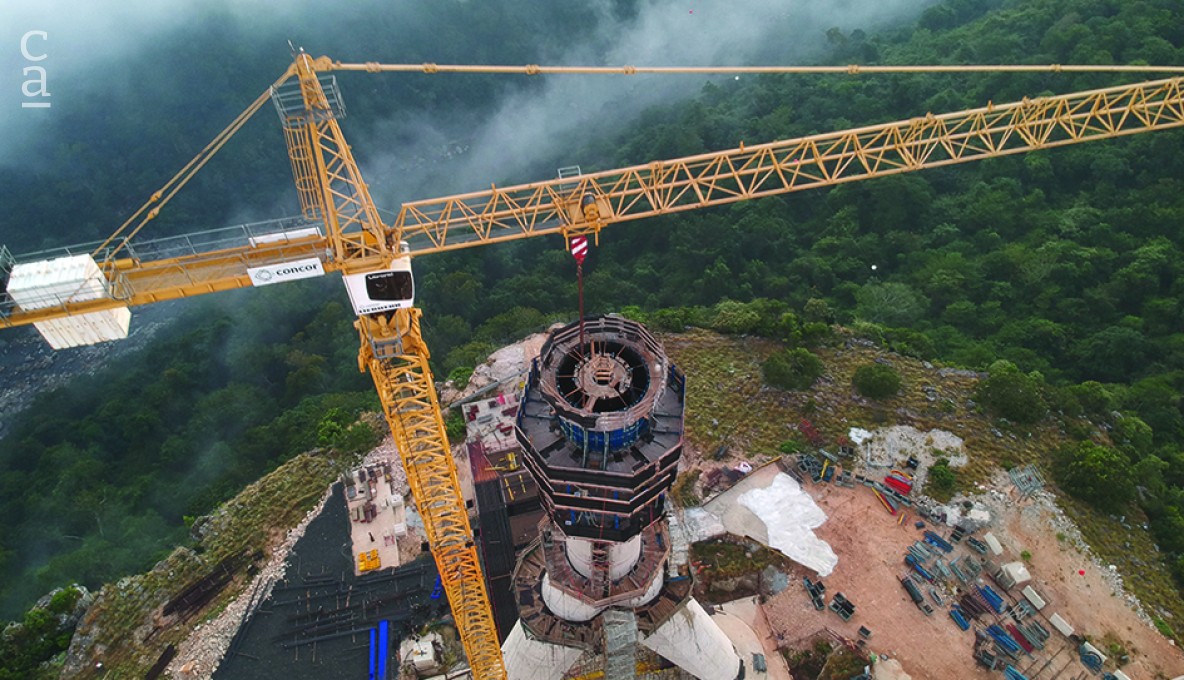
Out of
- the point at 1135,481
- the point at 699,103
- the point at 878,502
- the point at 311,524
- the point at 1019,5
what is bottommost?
the point at 1135,481

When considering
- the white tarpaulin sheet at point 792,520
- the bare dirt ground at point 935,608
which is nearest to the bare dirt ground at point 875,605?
the bare dirt ground at point 935,608

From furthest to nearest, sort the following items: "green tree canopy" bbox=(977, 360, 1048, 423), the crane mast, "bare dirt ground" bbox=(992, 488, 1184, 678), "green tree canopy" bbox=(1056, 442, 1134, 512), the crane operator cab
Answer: "green tree canopy" bbox=(977, 360, 1048, 423)
"green tree canopy" bbox=(1056, 442, 1134, 512)
"bare dirt ground" bbox=(992, 488, 1184, 678)
the crane mast
the crane operator cab

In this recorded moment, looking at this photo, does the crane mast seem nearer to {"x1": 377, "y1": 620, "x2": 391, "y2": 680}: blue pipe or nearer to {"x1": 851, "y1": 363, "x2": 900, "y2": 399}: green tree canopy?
{"x1": 377, "y1": 620, "x2": 391, "y2": 680}: blue pipe

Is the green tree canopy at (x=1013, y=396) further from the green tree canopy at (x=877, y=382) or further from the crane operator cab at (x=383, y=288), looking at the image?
the crane operator cab at (x=383, y=288)

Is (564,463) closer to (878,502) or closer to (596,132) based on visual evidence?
(878,502)

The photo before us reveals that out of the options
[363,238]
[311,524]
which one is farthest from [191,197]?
[363,238]

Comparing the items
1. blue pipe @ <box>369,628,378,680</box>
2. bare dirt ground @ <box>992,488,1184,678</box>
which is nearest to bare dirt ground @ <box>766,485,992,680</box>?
bare dirt ground @ <box>992,488,1184,678</box>
